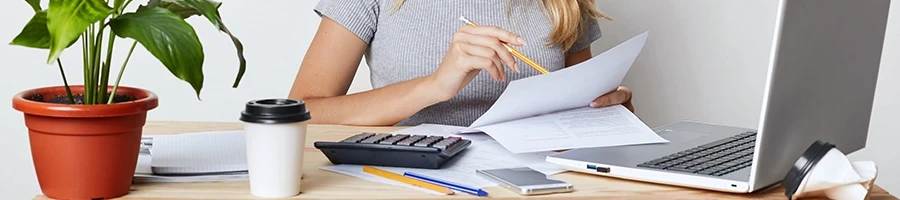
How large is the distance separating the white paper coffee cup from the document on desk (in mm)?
324

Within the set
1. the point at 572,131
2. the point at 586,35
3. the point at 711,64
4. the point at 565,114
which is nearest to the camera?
the point at 572,131

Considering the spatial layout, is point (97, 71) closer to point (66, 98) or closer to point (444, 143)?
point (66, 98)

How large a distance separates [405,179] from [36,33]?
0.41 meters

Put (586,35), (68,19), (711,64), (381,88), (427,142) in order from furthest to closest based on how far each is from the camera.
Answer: (711,64) < (586,35) < (381,88) < (427,142) < (68,19)

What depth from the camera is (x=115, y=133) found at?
2.89ft

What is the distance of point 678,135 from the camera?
133cm

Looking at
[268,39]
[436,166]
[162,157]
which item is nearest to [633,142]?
[436,166]

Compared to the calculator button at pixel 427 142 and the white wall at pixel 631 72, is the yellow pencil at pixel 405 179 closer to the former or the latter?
the calculator button at pixel 427 142

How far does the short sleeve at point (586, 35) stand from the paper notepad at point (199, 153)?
83cm

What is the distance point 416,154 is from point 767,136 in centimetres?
39

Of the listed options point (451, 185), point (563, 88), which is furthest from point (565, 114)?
point (451, 185)

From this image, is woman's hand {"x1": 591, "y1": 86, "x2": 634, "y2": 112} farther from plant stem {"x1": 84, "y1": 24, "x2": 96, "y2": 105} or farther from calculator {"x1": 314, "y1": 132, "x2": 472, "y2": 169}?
plant stem {"x1": 84, "y1": 24, "x2": 96, "y2": 105}

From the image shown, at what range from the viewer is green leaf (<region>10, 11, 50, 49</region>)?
0.79 meters

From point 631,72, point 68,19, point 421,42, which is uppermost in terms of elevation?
point 68,19
